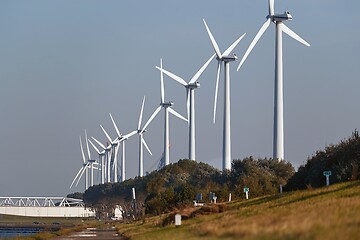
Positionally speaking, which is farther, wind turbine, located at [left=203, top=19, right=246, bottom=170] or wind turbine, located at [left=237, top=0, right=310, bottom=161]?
wind turbine, located at [left=203, top=19, right=246, bottom=170]

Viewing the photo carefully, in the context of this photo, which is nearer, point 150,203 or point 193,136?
point 150,203

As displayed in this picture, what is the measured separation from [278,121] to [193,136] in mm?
39771

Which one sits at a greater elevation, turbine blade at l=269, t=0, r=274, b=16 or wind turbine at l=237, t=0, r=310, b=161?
turbine blade at l=269, t=0, r=274, b=16

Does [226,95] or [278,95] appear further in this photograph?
[226,95]

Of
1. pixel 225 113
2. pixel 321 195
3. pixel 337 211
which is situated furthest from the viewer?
pixel 225 113

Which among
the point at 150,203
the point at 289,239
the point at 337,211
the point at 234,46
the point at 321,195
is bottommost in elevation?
the point at 289,239

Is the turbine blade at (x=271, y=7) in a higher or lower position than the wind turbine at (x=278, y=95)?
higher

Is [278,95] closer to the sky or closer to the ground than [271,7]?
closer to the ground

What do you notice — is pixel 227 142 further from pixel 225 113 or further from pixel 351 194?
pixel 351 194

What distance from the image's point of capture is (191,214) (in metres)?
56.6

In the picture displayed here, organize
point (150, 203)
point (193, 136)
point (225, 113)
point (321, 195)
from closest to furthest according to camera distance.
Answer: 1. point (321, 195)
2. point (225, 113)
3. point (150, 203)
4. point (193, 136)

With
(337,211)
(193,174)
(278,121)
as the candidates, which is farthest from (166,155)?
(337,211)

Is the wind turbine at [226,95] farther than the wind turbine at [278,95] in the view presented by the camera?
Yes

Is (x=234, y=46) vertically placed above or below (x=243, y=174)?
above
